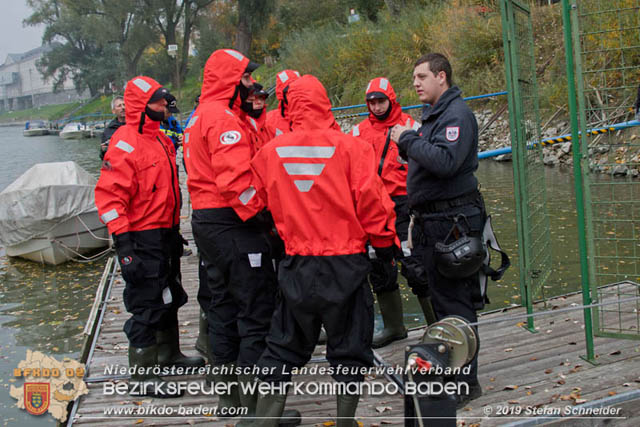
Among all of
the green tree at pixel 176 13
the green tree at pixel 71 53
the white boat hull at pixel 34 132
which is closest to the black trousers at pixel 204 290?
the green tree at pixel 176 13

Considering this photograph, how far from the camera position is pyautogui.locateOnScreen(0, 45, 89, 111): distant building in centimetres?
13575

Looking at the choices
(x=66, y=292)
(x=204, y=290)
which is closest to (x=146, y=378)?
(x=204, y=290)

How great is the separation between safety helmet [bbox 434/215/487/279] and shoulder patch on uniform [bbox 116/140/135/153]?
7.09ft

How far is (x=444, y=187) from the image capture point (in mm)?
3570

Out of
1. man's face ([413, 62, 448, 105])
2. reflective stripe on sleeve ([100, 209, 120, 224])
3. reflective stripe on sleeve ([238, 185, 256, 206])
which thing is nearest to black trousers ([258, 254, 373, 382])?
reflective stripe on sleeve ([238, 185, 256, 206])

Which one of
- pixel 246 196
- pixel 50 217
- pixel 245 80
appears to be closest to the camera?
pixel 246 196

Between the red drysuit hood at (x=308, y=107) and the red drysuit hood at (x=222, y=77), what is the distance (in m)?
0.68

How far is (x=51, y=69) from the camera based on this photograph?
246 feet

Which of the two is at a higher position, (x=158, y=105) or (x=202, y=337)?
(x=158, y=105)

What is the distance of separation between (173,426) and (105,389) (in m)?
0.81

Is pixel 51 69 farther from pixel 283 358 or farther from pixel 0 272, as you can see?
pixel 283 358

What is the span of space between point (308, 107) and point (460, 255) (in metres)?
1.19

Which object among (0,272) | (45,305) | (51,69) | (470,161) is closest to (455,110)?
(470,161)

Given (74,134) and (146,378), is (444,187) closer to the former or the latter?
(146,378)
